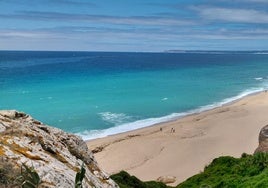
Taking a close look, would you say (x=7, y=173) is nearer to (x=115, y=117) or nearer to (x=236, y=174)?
(x=236, y=174)

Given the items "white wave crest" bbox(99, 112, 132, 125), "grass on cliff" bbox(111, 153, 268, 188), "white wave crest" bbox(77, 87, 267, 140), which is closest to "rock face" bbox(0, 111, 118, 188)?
"grass on cliff" bbox(111, 153, 268, 188)

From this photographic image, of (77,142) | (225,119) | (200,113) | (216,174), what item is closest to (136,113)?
(200,113)

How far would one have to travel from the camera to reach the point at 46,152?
764cm

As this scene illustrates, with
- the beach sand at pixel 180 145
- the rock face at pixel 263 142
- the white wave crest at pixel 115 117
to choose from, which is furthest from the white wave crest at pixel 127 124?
the rock face at pixel 263 142

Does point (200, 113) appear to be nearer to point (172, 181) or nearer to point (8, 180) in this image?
point (172, 181)

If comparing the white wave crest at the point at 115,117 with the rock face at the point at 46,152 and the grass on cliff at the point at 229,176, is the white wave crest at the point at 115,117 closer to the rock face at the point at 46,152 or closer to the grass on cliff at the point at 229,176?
the grass on cliff at the point at 229,176

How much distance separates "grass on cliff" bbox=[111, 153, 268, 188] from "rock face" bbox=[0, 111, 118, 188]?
20.9ft

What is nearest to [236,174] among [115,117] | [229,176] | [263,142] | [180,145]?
[229,176]

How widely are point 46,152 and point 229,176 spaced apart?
1292 cm

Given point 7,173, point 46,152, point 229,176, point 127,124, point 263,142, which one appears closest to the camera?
point 7,173

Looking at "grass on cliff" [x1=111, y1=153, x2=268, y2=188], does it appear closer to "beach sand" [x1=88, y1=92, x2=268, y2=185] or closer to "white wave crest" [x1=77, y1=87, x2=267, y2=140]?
"beach sand" [x1=88, y1=92, x2=268, y2=185]

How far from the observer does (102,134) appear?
41.5 meters

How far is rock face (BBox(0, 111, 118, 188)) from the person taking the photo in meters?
6.66

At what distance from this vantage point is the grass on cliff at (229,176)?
1538 cm
